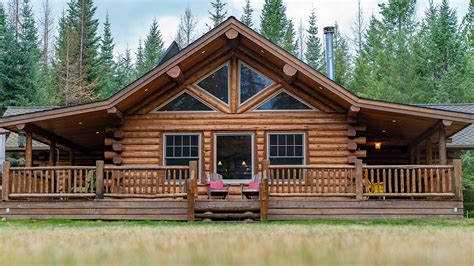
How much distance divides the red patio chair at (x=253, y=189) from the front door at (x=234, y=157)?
466mm

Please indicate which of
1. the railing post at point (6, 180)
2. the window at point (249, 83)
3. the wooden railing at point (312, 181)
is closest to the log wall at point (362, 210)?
the wooden railing at point (312, 181)

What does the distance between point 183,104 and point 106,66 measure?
28855 mm

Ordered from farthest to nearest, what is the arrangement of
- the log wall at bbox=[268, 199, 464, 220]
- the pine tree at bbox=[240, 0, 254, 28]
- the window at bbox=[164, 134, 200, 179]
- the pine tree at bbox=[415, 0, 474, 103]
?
1. the pine tree at bbox=[240, 0, 254, 28]
2. the pine tree at bbox=[415, 0, 474, 103]
3. the window at bbox=[164, 134, 200, 179]
4. the log wall at bbox=[268, 199, 464, 220]

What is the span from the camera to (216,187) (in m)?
15.1

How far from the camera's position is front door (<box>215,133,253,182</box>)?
53.1 feet

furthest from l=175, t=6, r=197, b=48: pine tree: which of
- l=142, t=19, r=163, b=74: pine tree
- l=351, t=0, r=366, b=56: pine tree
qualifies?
l=351, t=0, r=366, b=56: pine tree

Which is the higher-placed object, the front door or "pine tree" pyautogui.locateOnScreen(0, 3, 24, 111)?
"pine tree" pyautogui.locateOnScreen(0, 3, 24, 111)

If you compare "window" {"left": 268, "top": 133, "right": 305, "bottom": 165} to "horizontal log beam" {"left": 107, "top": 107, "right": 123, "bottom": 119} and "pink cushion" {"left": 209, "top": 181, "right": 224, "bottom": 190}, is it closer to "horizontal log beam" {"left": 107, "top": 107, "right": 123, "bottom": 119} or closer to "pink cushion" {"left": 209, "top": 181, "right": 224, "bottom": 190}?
"pink cushion" {"left": 209, "top": 181, "right": 224, "bottom": 190}

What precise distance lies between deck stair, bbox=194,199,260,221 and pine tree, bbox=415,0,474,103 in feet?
61.8

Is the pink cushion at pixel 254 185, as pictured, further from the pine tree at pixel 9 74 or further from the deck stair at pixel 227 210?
the pine tree at pixel 9 74

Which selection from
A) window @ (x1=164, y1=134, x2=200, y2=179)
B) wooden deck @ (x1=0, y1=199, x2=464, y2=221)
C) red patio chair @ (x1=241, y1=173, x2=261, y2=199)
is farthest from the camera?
window @ (x1=164, y1=134, x2=200, y2=179)

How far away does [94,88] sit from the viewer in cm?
4069

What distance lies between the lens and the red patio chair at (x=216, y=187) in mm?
14759

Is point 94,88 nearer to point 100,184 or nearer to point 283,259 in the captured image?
point 100,184
